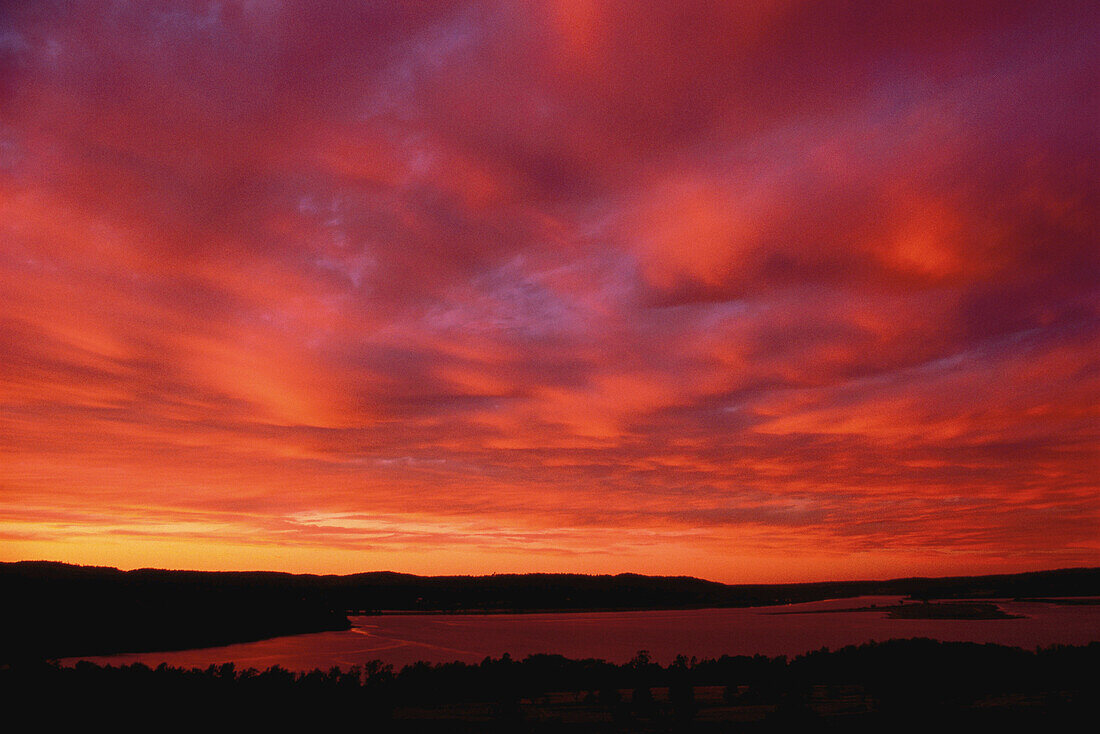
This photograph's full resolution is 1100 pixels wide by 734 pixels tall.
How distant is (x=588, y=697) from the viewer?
28.6m

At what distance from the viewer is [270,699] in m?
26.1

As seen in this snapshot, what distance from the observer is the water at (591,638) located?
2247 inches

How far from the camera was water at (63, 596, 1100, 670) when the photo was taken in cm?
5706

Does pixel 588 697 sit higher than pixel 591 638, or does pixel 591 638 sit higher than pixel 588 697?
pixel 588 697

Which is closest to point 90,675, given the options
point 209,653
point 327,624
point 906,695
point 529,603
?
point 906,695

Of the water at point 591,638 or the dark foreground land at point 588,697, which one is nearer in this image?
the dark foreground land at point 588,697

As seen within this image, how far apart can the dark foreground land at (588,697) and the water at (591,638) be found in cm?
1964

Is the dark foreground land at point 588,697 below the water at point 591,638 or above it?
above

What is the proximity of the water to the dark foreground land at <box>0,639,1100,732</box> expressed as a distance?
19.6 metres

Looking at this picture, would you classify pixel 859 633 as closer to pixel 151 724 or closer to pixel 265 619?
pixel 265 619

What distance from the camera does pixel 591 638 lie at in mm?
73188

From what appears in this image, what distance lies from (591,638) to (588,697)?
4689 centimetres

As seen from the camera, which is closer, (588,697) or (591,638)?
(588,697)

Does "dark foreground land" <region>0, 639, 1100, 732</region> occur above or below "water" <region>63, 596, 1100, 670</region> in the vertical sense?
above
